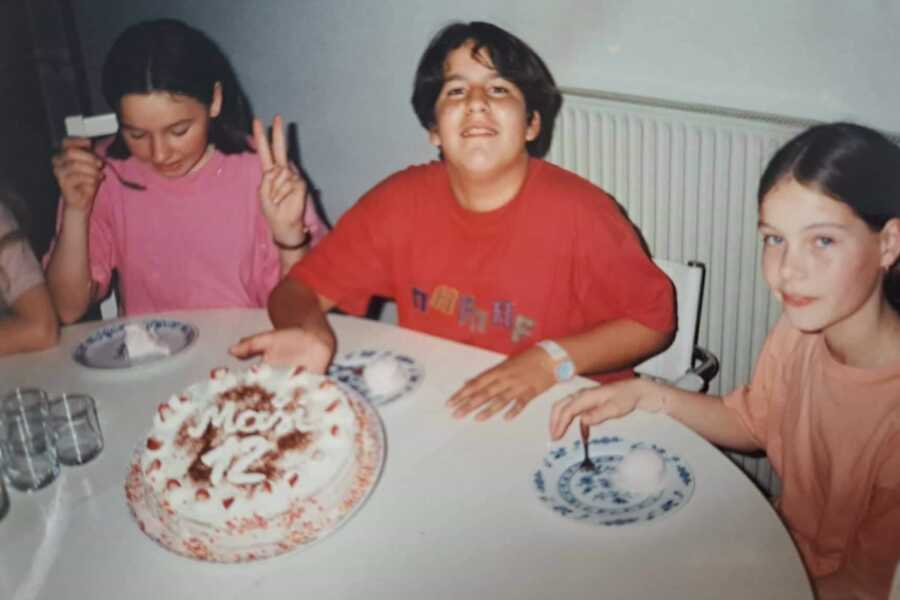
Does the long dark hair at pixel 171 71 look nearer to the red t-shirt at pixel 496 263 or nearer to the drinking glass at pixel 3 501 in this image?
the red t-shirt at pixel 496 263

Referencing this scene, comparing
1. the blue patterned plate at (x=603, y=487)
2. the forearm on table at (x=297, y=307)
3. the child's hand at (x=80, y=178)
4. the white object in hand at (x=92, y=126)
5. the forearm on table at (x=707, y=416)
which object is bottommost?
the forearm on table at (x=707, y=416)

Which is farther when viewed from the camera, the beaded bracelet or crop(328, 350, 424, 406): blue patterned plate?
the beaded bracelet

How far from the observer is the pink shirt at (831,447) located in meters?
0.82

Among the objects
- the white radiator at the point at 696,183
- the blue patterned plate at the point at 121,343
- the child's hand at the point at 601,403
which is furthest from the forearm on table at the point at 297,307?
the white radiator at the point at 696,183

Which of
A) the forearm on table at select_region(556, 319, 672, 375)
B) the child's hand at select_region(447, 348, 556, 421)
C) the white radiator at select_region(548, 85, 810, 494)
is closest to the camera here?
the child's hand at select_region(447, 348, 556, 421)

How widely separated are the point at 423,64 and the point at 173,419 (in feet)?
2.07

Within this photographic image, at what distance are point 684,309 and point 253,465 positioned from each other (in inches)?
26.5

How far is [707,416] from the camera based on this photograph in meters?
0.99

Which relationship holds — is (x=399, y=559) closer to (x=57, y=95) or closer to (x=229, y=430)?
(x=229, y=430)

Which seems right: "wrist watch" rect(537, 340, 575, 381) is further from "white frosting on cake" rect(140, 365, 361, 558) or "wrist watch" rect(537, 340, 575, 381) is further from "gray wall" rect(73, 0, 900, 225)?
"gray wall" rect(73, 0, 900, 225)

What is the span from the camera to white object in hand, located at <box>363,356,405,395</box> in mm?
1006

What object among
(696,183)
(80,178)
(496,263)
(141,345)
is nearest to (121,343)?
(141,345)

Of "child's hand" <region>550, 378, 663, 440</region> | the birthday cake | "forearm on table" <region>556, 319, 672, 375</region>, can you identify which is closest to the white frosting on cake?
the birthday cake

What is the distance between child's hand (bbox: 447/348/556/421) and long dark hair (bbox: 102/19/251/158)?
72 centimetres
